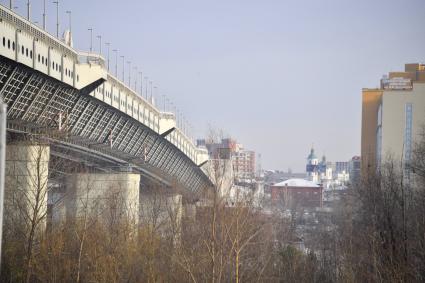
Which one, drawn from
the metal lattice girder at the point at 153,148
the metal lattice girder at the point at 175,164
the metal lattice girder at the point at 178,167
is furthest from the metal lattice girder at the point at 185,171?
the metal lattice girder at the point at 153,148

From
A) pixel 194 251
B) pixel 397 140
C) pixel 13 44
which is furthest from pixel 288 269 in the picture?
pixel 397 140

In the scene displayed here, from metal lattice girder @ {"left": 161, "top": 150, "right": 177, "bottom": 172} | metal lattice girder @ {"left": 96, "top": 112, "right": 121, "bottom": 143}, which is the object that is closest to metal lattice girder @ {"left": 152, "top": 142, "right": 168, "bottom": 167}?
→ metal lattice girder @ {"left": 161, "top": 150, "right": 177, "bottom": 172}

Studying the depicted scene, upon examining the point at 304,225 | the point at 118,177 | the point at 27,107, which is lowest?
the point at 304,225

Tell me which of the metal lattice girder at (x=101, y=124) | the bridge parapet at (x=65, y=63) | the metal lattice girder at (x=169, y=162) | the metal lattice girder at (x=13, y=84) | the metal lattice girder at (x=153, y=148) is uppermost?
the bridge parapet at (x=65, y=63)

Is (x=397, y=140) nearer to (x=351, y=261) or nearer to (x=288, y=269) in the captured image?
(x=288, y=269)

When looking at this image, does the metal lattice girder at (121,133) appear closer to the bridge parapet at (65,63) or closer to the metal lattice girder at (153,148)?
the bridge parapet at (65,63)

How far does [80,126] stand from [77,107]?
5.19 feet

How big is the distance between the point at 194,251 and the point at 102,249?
118 inches

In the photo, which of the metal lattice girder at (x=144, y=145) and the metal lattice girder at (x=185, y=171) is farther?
the metal lattice girder at (x=185, y=171)

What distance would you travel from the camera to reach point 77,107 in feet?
110

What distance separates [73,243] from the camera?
24.0 m

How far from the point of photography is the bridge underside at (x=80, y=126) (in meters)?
27.2

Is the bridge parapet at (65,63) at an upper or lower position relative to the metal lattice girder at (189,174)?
upper

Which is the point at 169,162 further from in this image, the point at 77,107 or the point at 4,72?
the point at 4,72
